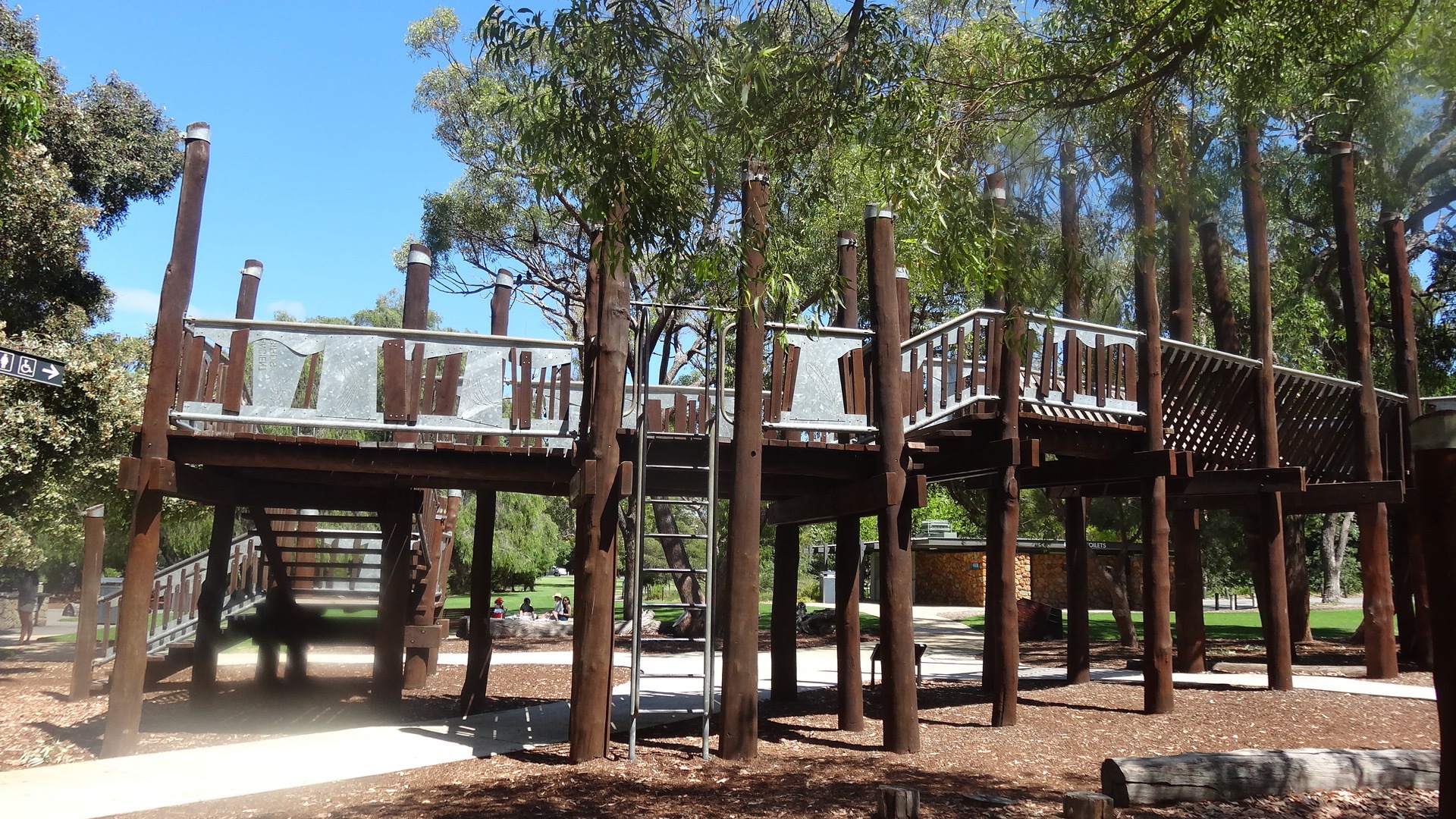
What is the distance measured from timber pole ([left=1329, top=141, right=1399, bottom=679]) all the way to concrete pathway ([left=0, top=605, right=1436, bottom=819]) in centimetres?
67

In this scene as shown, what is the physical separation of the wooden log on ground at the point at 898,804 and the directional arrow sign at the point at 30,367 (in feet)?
18.7

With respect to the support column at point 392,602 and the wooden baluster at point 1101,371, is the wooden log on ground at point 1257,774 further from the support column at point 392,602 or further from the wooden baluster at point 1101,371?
the support column at point 392,602

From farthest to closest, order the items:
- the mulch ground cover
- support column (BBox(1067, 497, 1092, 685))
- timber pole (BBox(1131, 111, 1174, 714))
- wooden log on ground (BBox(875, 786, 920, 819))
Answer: support column (BBox(1067, 497, 1092, 685))
timber pole (BBox(1131, 111, 1174, 714))
the mulch ground cover
wooden log on ground (BBox(875, 786, 920, 819))

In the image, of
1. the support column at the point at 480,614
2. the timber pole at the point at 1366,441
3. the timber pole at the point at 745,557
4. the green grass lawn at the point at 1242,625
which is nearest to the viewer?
the timber pole at the point at 745,557

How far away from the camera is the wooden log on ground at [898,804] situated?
6.29m

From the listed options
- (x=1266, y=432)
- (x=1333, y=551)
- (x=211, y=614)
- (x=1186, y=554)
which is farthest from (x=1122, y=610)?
(x=1333, y=551)

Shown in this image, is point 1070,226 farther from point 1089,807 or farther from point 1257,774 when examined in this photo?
point 1089,807

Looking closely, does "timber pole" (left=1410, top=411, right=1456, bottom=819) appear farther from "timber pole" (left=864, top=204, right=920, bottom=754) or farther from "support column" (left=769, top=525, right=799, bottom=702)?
"support column" (left=769, top=525, right=799, bottom=702)

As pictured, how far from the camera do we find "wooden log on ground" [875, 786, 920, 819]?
629 cm

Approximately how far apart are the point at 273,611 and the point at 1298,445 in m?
14.0

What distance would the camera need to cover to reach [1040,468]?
1278 centimetres

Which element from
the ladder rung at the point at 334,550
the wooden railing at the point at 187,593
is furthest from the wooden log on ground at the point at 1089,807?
the wooden railing at the point at 187,593

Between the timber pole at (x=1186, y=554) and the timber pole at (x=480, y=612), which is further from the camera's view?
the timber pole at (x=1186, y=554)

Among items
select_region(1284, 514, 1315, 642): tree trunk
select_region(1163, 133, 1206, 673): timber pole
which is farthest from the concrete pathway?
select_region(1284, 514, 1315, 642): tree trunk
